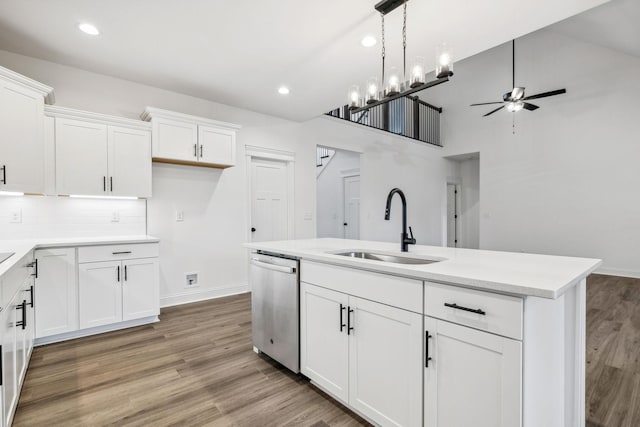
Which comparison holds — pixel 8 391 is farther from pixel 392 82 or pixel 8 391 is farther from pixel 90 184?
pixel 392 82

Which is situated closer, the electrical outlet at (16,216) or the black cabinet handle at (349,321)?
the black cabinet handle at (349,321)

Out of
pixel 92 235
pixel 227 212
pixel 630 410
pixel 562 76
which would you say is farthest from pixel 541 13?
pixel 562 76

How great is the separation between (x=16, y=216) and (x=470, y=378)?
13.0 ft

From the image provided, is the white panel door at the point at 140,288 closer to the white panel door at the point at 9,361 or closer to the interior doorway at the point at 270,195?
the white panel door at the point at 9,361

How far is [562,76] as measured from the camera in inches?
238

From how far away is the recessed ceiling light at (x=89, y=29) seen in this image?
2.52 m

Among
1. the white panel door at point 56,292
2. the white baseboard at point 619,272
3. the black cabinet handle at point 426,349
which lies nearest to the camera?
the black cabinet handle at point 426,349

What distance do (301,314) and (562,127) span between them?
675 cm

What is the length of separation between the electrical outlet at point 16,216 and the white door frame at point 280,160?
239 centimetres

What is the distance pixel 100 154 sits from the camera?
3125 millimetres

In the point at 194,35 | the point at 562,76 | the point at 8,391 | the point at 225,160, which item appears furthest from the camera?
the point at 562,76

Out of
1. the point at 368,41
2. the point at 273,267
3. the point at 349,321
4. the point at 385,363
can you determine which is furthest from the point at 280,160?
the point at 385,363

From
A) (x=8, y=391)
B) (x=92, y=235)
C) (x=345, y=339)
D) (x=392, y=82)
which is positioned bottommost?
(x=8, y=391)

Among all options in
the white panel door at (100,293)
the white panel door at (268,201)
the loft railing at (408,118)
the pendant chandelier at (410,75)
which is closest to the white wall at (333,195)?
the loft railing at (408,118)
